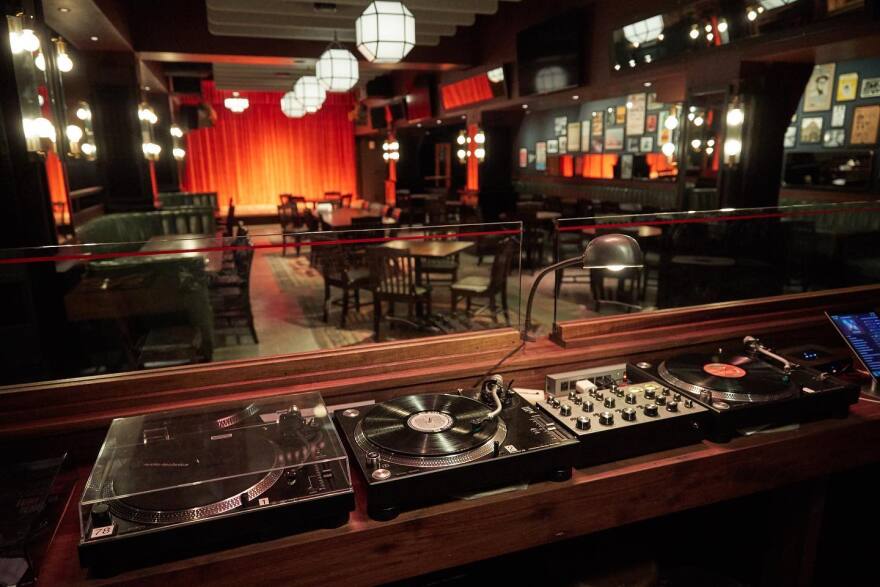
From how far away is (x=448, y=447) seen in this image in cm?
131

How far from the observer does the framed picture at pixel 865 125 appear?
688 centimetres

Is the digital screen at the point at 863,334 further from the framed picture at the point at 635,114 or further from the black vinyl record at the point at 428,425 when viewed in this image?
the framed picture at the point at 635,114

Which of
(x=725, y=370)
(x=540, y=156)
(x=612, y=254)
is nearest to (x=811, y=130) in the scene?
(x=540, y=156)

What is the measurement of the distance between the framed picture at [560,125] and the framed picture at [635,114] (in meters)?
1.63

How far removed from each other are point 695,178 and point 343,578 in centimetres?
659

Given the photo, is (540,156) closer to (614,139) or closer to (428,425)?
(614,139)

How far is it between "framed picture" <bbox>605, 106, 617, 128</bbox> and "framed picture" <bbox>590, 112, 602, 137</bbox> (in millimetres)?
147

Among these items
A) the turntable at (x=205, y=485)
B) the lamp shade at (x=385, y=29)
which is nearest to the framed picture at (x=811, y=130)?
the lamp shade at (x=385, y=29)

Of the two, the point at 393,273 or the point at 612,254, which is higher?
the point at 612,254

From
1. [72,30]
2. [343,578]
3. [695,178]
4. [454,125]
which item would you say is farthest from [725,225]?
[454,125]

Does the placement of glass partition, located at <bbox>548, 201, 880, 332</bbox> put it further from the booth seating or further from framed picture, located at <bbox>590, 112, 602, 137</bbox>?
the booth seating

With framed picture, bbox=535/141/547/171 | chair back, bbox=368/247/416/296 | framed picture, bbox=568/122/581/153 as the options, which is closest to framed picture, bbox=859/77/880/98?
framed picture, bbox=568/122/581/153

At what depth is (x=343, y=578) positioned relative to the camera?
1227 mm

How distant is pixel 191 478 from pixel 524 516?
761 millimetres
